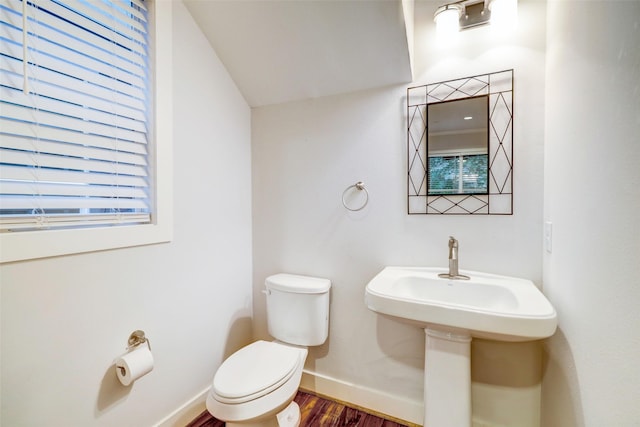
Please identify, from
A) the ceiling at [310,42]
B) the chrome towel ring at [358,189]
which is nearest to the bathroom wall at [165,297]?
the ceiling at [310,42]

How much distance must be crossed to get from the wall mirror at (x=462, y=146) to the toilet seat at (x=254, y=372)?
1.00m

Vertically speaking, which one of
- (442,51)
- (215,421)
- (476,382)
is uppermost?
(442,51)

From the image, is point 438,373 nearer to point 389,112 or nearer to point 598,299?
point 598,299

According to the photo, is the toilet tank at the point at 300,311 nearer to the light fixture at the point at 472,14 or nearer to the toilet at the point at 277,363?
the toilet at the point at 277,363

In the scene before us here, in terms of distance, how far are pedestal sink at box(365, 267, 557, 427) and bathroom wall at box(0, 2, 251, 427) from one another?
1000mm

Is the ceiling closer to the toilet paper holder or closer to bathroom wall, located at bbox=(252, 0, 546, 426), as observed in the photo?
bathroom wall, located at bbox=(252, 0, 546, 426)

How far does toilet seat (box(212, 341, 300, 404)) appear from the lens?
1.14m

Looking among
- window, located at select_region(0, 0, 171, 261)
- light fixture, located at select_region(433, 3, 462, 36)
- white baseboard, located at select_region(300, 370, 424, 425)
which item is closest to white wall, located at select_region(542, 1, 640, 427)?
light fixture, located at select_region(433, 3, 462, 36)

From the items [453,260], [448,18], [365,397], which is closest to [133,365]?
[365,397]

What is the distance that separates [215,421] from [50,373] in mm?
860

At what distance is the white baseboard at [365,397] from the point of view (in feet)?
4.90

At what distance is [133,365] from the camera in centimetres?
114

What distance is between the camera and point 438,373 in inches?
46.6

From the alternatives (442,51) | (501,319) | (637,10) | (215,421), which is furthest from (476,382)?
(442,51)
